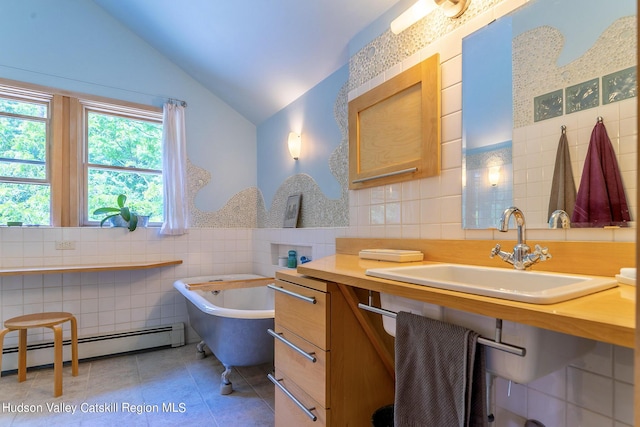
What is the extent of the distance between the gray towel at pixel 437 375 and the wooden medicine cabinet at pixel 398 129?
852mm

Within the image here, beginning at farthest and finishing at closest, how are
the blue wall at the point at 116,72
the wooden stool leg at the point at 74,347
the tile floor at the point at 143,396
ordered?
the blue wall at the point at 116,72
the wooden stool leg at the point at 74,347
the tile floor at the point at 143,396

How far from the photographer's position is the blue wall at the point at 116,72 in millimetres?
2654

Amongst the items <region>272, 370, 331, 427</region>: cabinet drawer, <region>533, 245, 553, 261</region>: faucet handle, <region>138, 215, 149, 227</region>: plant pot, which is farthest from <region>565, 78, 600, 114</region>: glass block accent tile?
<region>138, 215, 149, 227</region>: plant pot

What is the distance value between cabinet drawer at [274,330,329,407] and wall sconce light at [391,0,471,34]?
1518mm

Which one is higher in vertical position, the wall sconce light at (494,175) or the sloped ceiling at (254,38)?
the sloped ceiling at (254,38)

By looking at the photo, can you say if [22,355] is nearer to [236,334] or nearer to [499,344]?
[236,334]

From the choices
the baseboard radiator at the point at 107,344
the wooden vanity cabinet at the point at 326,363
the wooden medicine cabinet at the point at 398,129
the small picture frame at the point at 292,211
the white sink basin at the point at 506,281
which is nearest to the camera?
the white sink basin at the point at 506,281

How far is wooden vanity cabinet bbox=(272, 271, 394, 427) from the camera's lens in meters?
1.27

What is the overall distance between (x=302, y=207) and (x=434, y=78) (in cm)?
154

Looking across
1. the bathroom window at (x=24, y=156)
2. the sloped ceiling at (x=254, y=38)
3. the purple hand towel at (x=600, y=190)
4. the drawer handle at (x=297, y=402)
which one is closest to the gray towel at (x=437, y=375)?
the drawer handle at (x=297, y=402)

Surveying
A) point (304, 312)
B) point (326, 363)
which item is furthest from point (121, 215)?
point (326, 363)

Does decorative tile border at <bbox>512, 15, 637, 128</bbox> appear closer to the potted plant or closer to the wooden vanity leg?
the potted plant

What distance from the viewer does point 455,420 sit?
852mm

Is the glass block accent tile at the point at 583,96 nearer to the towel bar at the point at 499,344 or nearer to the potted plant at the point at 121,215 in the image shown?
the towel bar at the point at 499,344
